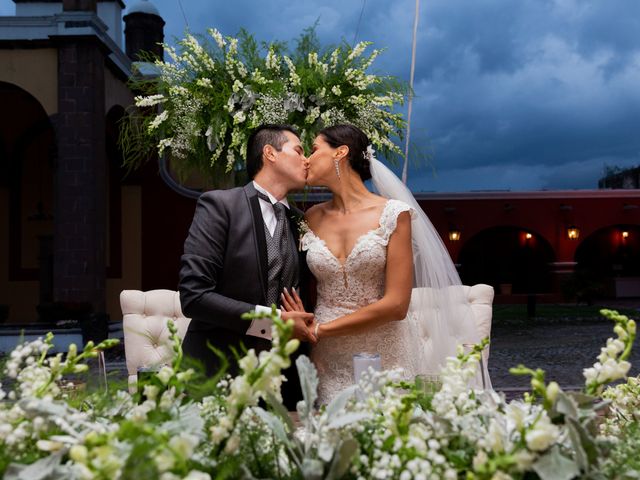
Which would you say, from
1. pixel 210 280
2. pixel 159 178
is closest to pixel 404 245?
pixel 210 280

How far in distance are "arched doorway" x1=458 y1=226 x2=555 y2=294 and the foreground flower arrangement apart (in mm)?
24660

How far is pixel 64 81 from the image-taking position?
11570 millimetres

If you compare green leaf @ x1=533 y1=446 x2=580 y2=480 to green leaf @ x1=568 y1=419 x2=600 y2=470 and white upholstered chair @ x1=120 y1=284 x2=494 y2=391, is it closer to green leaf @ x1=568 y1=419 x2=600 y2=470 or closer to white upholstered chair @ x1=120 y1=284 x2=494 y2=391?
green leaf @ x1=568 y1=419 x2=600 y2=470

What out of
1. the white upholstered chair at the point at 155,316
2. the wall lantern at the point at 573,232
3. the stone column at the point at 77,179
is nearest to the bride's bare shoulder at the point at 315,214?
the white upholstered chair at the point at 155,316

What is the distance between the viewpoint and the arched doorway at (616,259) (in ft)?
81.7

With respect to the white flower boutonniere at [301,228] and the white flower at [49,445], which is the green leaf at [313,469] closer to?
the white flower at [49,445]

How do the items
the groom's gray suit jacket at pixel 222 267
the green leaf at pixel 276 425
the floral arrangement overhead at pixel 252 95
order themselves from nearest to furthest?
1. the green leaf at pixel 276 425
2. the groom's gray suit jacket at pixel 222 267
3. the floral arrangement overhead at pixel 252 95

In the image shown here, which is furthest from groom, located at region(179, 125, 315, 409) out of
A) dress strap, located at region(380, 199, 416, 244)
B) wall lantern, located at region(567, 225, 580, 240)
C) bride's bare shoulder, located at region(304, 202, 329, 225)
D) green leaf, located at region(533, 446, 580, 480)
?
wall lantern, located at region(567, 225, 580, 240)

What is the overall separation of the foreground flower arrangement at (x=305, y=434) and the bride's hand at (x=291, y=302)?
5.06 feet

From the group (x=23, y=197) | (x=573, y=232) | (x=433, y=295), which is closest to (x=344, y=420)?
(x=433, y=295)

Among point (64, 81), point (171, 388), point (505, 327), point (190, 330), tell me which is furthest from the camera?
point (505, 327)

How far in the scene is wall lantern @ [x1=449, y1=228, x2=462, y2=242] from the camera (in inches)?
870

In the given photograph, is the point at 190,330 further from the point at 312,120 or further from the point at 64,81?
the point at 64,81

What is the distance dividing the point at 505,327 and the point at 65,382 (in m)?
14.4
